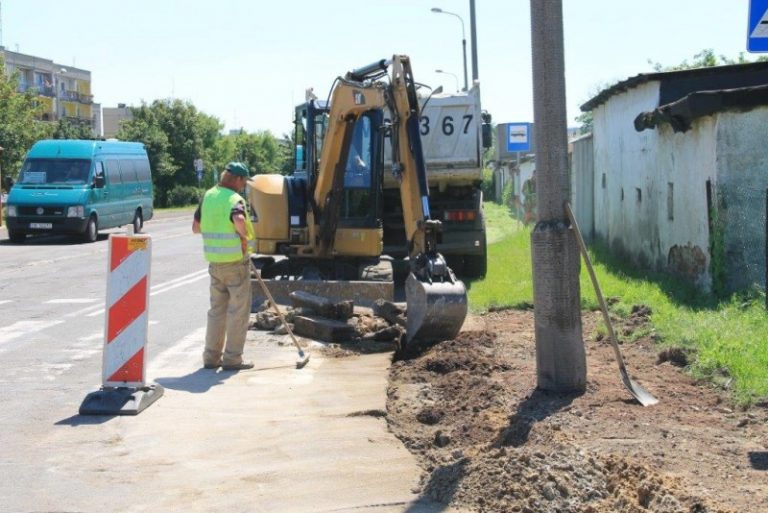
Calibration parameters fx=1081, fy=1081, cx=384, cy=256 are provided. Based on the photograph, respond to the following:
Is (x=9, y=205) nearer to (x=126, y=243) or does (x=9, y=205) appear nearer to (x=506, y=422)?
(x=126, y=243)

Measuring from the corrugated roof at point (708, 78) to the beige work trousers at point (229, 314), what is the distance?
9216 millimetres

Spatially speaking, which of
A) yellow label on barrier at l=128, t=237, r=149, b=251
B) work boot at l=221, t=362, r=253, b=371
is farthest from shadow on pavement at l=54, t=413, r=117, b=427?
work boot at l=221, t=362, r=253, b=371

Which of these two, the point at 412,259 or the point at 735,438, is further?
the point at 412,259

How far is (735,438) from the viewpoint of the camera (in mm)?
6750

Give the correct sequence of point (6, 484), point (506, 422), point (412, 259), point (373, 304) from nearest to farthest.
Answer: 1. point (6, 484)
2. point (506, 422)
3. point (412, 259)
4. point (373, 304)

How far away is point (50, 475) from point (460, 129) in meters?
12.6

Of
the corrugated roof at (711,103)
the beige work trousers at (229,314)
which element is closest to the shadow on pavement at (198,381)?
the beige work trousers at (229,314)

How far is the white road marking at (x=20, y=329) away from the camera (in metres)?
11.9

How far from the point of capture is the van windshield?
29.2 meters

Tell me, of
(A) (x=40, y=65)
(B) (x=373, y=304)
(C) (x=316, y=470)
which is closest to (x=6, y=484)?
(C) (x=316, y=470)

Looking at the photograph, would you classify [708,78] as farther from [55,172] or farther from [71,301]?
[55,172]

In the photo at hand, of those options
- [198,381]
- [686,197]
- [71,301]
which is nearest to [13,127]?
[71,301]

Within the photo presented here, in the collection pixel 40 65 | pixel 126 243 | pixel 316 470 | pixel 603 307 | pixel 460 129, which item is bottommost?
pixel 316 470

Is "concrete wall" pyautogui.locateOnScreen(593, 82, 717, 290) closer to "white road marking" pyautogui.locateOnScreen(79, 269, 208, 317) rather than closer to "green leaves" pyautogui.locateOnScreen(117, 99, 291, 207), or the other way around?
"white road marking" pyautogui.locateOnScreen(79, 269, 208, 317)
